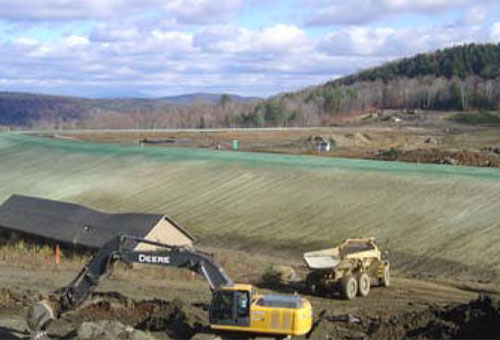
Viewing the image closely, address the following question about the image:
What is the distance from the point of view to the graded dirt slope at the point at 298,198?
35125 millimetres

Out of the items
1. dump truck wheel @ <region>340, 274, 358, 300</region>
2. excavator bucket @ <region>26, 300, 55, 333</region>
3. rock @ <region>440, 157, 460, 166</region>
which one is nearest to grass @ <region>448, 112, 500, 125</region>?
rock @ <region>440, 157, 460, 166</region>

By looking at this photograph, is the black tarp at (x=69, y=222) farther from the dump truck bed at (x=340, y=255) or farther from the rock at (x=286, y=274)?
the dump truck bed at (x=340, y=255)

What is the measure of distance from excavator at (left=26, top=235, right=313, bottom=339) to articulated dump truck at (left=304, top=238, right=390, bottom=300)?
6.64 metres

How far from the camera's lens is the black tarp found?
107ft

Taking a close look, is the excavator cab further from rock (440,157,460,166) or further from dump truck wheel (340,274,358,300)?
rock (440,157,460,166)

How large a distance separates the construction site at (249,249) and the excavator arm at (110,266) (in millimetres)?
38

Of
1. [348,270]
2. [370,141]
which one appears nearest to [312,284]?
[348,270]

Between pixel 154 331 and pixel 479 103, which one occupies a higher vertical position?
pixel 479 103

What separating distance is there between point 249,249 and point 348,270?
38.9 feet

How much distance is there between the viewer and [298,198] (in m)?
45.2

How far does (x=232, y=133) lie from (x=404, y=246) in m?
65.3

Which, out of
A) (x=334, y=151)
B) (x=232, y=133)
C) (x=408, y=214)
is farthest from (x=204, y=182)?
(x=232, y=133)

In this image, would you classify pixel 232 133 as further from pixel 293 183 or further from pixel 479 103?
pixel 479 103

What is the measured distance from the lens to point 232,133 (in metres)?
99.2
